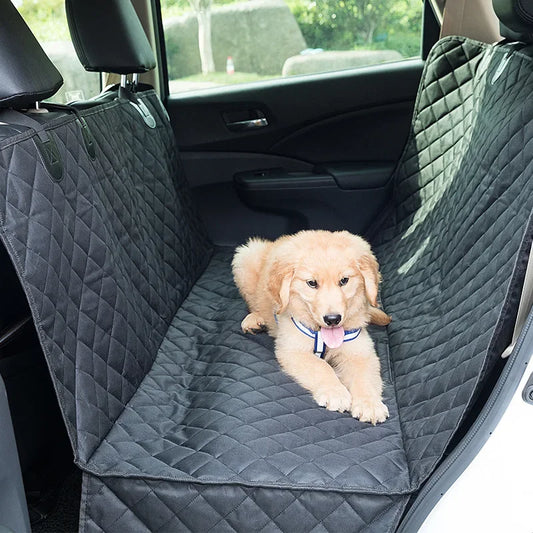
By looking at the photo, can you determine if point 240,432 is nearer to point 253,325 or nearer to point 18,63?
point 253,325

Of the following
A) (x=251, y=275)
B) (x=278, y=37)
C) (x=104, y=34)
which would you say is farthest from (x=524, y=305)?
(x=278, y=37)

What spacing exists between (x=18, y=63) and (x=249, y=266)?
1.17 m

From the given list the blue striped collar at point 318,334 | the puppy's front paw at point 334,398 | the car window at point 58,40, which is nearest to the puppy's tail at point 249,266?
the blue striped collar at point 318,334

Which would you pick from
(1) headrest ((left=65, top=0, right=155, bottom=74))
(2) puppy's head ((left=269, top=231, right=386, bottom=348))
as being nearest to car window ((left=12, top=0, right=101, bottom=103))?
(1) headrest ((left=65, top=0, right=155, bottom=74))

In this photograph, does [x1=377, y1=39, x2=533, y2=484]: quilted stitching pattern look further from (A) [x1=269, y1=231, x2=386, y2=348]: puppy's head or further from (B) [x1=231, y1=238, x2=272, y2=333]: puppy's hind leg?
(B) [x1=231, y1=238, x2=272, y2=333]: puppy's hind leg

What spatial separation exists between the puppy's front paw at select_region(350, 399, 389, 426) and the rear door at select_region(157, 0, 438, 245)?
4.58ft

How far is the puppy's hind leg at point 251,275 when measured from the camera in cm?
235

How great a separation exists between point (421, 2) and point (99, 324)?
2.16 metres

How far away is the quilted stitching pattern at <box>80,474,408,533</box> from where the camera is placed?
1543mm

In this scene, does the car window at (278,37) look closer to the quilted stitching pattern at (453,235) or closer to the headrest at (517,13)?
the quilted stitching pattern at (453,235)

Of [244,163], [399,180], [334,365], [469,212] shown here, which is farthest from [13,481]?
[244,163]

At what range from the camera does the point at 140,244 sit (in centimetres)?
223

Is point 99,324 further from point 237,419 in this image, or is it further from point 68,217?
point 237,419

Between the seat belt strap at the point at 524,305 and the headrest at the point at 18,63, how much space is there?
1.19m
